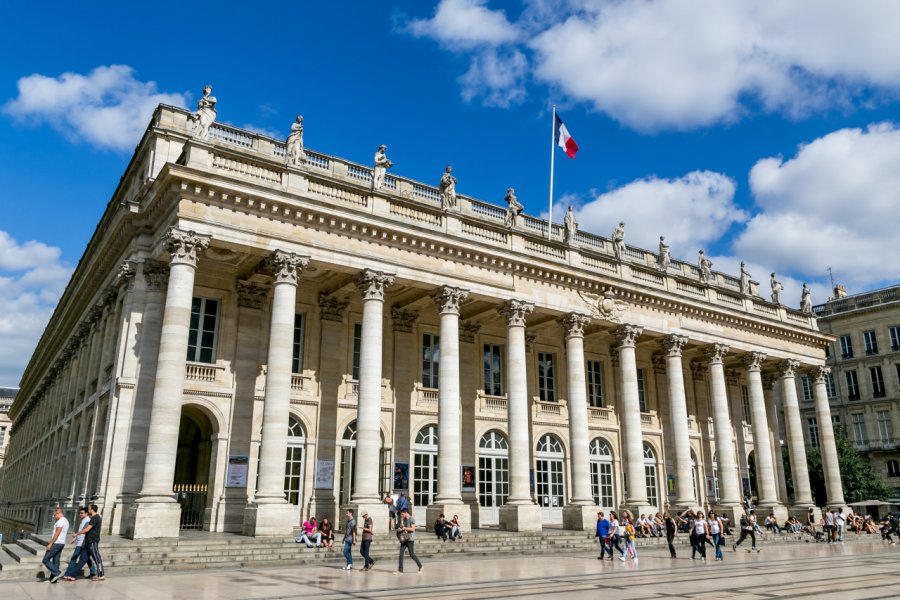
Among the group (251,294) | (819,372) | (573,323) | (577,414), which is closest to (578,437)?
(577,414)

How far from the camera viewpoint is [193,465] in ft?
81.6

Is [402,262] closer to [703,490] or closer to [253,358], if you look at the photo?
[253,358]

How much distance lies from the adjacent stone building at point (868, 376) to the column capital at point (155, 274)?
151 feet

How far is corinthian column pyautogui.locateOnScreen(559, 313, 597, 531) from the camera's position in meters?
25.0

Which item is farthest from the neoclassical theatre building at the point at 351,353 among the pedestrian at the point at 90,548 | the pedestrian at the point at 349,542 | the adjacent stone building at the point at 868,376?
the adjacent stone building at the point at 868,376

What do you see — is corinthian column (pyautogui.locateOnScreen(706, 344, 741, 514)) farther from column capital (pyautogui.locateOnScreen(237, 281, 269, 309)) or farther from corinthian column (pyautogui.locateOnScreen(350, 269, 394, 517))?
column capital (pyautogui.locateOnScreen(237, 281, 269, 309))

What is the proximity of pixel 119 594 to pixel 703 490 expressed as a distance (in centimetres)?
3036

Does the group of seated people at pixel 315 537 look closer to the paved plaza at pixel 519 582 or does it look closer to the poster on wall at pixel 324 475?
the paved plaza at pixel 519 582

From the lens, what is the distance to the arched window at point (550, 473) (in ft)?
95.0

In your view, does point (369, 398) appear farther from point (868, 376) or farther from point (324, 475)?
point (868, 376)

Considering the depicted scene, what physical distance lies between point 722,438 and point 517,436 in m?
12.0

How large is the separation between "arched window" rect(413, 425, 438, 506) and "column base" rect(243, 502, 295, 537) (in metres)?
7.51

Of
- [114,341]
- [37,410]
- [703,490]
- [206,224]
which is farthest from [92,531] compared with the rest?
[37,410]

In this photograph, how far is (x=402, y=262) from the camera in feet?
75.8
